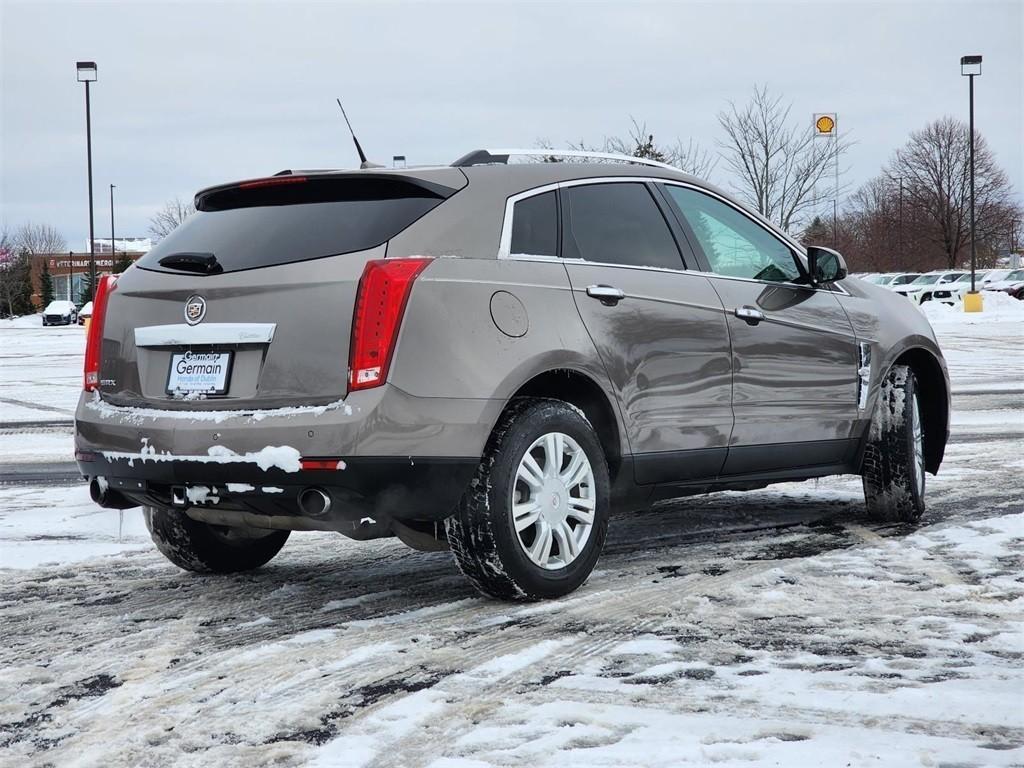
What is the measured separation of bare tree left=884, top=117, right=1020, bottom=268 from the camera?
2822 inches

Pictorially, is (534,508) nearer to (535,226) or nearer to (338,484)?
(338,484)

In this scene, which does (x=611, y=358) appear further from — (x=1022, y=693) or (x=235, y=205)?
(x=1022, y=693)

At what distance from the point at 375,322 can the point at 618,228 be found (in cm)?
147

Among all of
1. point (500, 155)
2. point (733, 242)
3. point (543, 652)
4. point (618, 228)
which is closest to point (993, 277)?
point (733, 242)

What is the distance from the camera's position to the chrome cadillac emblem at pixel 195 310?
4656 mm

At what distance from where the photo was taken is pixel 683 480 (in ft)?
18.0

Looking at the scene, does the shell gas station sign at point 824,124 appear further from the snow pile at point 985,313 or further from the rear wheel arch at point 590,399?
the rear wheel arch at point 590,399

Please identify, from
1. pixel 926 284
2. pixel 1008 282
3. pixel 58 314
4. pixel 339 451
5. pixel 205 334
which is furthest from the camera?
pixel 58 314

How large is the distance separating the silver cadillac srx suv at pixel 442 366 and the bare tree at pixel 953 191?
70.3m

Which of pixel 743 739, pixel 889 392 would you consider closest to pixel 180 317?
pixel 743 739

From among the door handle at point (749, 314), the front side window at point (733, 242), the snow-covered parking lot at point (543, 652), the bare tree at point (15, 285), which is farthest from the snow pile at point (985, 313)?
the bare tree at point (15, 285)

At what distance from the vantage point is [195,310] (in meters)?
4.68

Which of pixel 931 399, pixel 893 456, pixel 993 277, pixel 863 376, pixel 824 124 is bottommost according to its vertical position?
pixel 893 456

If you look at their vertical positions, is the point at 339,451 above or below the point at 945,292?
below
